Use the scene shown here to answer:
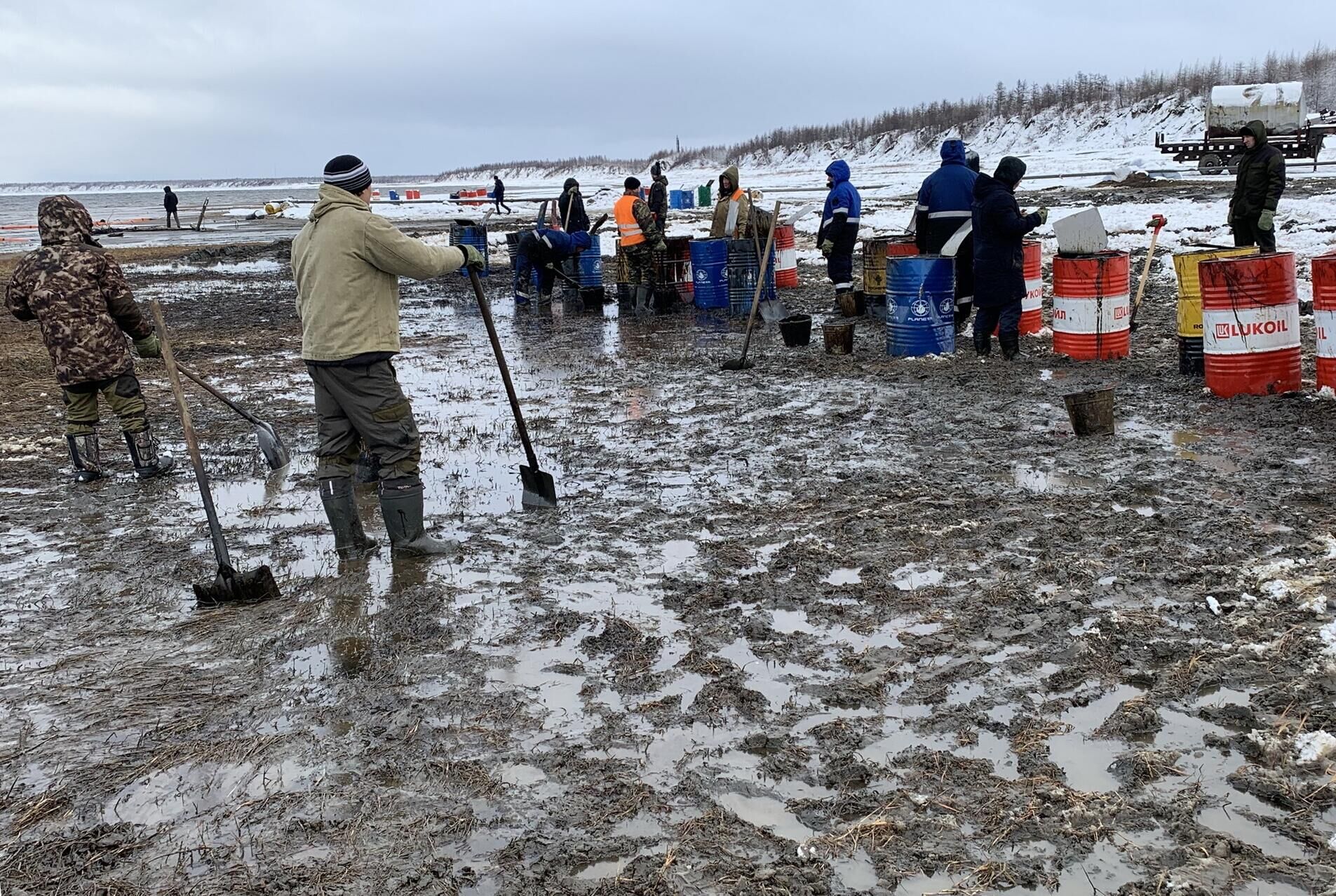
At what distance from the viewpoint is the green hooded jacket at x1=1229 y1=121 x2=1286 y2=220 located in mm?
9484

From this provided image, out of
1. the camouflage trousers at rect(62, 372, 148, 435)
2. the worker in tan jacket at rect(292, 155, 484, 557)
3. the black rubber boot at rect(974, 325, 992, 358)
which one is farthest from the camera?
the black rubber boot at rect(974, 325, 992, 358)

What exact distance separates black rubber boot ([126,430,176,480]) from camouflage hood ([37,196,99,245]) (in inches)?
51.1

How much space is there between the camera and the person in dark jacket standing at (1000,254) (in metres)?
8.71

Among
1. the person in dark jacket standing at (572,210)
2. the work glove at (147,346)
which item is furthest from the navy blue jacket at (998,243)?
the person in dark jacket standing at (572,210)

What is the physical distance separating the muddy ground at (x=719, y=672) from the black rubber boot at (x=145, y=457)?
0.53 feet

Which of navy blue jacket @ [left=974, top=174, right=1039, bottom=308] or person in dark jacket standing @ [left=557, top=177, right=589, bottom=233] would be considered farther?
person in dark jacket standing @ [left=557, top=177, right=589, bottom=233]

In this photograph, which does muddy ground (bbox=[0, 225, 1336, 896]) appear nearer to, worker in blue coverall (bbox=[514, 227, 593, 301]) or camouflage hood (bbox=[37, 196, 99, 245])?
camouflage hood (bbox=[37, 196, 99, 245])

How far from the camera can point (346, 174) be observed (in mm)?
5070

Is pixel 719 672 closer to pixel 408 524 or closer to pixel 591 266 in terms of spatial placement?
pixel 408 524

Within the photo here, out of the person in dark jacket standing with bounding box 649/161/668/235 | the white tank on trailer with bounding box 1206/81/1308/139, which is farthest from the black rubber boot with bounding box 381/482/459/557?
the white tank on trailer with bounding box 1206/81/1308/139

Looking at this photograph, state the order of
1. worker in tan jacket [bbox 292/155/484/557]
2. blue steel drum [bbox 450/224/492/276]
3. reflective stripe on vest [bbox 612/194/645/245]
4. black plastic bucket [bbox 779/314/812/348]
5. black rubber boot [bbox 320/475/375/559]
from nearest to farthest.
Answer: worker in tan jacket [bbox 292/155/484/557] < black rubber boot [bbox 320/475/375/559] < black plastic bucket [bbox 779/314/812/348] < reflective stripe on vest [bbox 612/194/645/245] < blue steel drum [bbox 450/224/492/276]

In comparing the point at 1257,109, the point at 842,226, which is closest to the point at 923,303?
the point at 842,226

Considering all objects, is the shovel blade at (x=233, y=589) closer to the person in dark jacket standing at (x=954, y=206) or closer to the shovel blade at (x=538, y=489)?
the shovel blade at (x=538, y=489)

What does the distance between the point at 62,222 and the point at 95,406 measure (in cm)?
119
